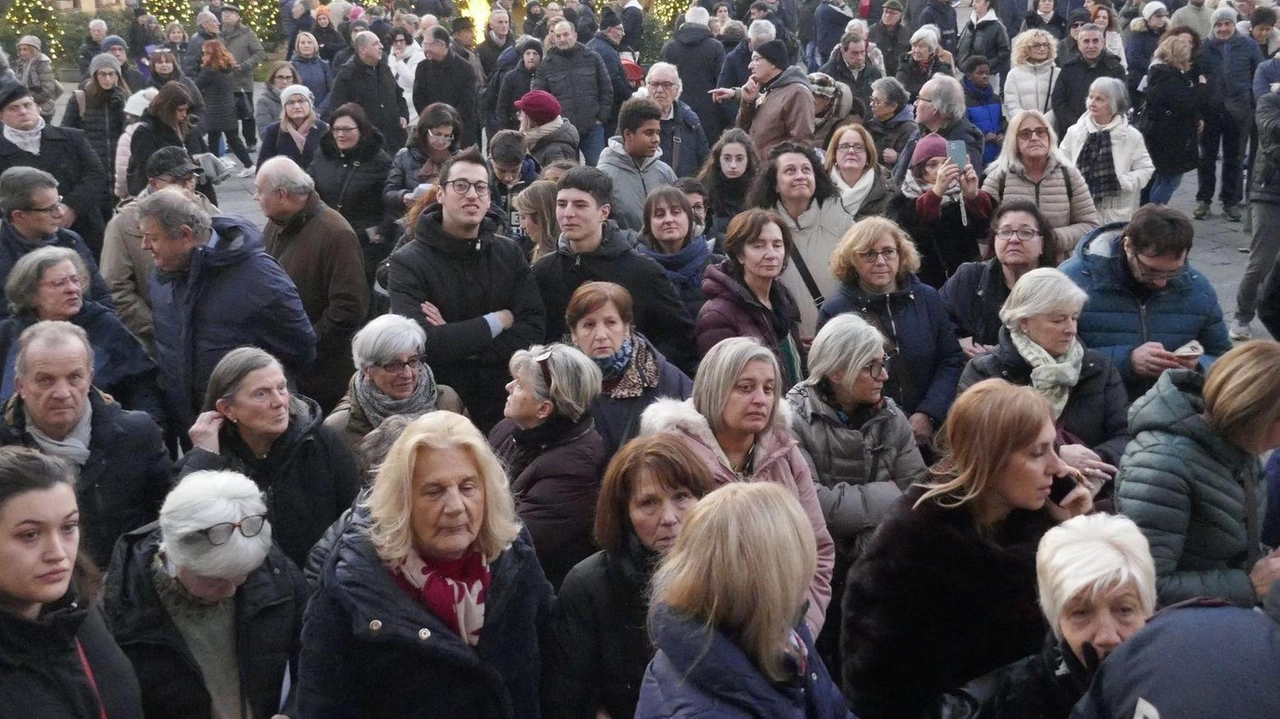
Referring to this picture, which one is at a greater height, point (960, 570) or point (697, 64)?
point (960, 570)

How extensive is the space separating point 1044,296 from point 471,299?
2361 mm

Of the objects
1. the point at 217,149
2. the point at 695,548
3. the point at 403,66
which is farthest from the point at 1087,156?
the point at 217,149

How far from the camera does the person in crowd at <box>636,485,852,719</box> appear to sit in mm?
2854

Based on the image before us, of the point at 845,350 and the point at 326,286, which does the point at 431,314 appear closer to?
the point at 326,286

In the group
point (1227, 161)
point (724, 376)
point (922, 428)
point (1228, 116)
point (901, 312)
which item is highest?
point (724, 376)

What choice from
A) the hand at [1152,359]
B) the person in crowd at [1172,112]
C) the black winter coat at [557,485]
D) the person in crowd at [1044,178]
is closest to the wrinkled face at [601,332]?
the black winter coat at [557,485]

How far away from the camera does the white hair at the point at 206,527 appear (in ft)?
12.1

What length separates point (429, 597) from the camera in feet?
11.4

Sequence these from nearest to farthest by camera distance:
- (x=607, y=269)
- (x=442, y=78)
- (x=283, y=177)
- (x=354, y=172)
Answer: (x=607, y=269)
(x=283, y=177)
(x=354, y=172)
(x=442, y=78)

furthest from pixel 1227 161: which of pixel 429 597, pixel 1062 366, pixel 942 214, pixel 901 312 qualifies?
pixel 429 597

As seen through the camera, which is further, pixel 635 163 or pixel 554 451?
pixel 635 163

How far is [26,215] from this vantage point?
6.59 metres

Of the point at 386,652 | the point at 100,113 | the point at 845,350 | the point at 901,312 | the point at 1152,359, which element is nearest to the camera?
the point at 386,652

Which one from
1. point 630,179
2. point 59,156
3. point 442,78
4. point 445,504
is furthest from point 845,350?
point 442,78
